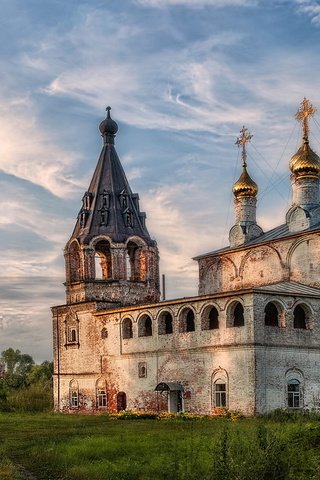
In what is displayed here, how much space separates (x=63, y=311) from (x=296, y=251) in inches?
460

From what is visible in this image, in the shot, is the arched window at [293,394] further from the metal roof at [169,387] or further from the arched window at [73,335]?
the arched window at [73,335]

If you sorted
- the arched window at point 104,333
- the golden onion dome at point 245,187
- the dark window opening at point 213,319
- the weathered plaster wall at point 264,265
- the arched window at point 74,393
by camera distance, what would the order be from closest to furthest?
the dark window opening at point 213,319
the weathered plaster wall at point 264,265
the arched window at point 104,333
the arched window at point 74,393
the golden onion dome at point 245,187

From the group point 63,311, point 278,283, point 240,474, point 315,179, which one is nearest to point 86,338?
point 63,311

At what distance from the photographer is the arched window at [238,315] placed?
27719mm

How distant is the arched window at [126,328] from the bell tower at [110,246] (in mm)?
2002

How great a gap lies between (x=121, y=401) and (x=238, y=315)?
721 cm

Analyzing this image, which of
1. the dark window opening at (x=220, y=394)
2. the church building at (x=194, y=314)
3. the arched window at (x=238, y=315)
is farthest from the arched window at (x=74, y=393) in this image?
the arched window at (x=238, y=315)

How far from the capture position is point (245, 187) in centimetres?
3472

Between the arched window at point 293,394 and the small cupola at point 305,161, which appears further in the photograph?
the small cupola at point 305,161

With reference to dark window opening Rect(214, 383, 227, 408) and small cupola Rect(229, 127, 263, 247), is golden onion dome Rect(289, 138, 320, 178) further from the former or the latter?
dark window opening Rect(214, 383, 227, 408)

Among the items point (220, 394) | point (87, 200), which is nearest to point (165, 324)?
point (220, 394)

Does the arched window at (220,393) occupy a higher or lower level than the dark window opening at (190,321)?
lower

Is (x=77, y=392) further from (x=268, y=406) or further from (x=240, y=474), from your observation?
(x=240, y=474)

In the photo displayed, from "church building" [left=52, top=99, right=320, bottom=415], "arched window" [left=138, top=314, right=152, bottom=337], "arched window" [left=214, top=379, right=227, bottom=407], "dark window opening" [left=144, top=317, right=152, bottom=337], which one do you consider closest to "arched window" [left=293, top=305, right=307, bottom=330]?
"church building" [left=52, top=99, right=320, bottom=415]
